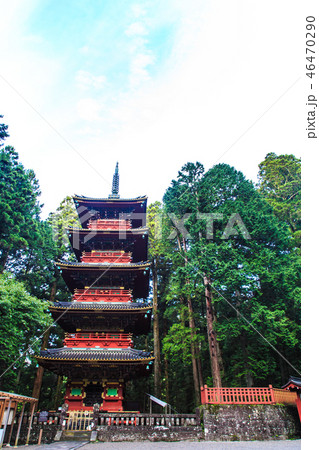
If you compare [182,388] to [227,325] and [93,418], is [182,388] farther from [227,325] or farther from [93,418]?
[93,418]

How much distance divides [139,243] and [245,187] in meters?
7.41

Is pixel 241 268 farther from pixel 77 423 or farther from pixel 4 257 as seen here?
pixel 4 257

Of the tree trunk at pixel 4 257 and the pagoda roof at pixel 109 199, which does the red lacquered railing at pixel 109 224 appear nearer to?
the pagoda roof at pixel 109 199

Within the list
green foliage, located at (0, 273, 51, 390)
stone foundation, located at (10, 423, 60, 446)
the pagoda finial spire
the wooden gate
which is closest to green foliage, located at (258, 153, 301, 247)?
the pagoda finial spire

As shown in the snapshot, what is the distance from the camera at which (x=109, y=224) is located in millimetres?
17094

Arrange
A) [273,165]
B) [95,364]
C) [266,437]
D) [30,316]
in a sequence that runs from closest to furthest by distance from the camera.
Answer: [266,437] → [95,364] → [30,316] → [273,165]

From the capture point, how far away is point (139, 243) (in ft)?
54.2

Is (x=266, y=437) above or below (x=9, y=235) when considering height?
below

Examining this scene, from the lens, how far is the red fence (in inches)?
407

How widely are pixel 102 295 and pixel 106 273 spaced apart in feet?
3.88

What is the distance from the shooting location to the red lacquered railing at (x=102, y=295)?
1433cm

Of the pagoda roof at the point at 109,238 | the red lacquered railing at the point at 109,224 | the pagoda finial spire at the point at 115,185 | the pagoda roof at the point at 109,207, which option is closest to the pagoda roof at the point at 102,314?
the pagoda roof at the point at 109,238

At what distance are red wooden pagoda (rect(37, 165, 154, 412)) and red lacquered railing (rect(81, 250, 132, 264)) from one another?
57 mm

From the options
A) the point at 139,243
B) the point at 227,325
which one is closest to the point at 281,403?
the point at 227,325
